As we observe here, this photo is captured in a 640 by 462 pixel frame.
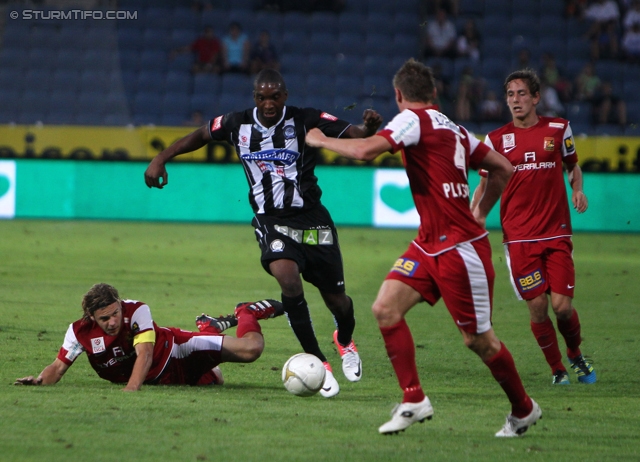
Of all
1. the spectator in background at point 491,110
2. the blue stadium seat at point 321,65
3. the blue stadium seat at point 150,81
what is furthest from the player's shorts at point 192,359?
the blue stadium seat at point 321,65

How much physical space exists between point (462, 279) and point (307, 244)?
183cm

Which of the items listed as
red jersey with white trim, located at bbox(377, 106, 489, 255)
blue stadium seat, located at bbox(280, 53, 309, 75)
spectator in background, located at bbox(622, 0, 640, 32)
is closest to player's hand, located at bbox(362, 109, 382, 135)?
red jersey with white trim, located at bbox(377, 106, 489, 255)

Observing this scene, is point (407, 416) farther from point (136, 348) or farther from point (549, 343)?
point (549, 343)

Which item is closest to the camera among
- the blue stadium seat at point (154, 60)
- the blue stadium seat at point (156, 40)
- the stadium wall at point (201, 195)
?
the stadium wall at point (201, 195)

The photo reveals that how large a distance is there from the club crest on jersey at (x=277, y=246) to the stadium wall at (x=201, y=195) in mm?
11780

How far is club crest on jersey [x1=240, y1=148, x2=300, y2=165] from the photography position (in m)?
6.56

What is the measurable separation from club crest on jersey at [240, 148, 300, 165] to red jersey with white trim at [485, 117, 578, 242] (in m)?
1.60

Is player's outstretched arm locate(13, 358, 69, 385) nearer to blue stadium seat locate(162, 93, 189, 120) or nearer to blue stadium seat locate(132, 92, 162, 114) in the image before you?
blue stadium seat locate(162, 93, 189, 120)

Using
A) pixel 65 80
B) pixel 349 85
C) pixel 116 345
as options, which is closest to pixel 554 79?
pixel 349 85

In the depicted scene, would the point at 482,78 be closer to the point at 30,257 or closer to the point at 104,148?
the point at 104,148

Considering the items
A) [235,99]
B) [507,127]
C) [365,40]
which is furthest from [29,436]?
[365,40]

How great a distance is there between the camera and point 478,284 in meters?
4.97

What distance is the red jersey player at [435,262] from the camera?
4.94 metres

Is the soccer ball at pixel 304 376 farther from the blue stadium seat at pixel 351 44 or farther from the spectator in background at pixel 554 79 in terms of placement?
the blue stadium seat at pixel 351 44
